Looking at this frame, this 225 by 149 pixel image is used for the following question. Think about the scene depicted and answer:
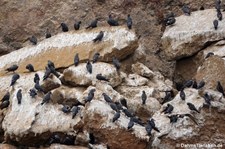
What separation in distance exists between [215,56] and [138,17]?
5.82 meters

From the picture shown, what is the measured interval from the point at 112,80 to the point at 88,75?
0.66 meters

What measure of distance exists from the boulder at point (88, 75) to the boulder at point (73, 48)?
62 centimetres

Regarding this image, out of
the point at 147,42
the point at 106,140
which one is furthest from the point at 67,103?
the point at 147,42

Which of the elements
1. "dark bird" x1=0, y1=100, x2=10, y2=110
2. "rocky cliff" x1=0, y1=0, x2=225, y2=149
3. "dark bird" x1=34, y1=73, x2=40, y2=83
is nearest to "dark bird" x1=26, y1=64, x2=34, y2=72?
"rocky cliff" x1=0, y1=0, x2=225, y2=149

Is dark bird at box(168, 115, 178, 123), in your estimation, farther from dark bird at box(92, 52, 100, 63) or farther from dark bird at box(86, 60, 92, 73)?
dark bird at box(92, 52, 100, 63)

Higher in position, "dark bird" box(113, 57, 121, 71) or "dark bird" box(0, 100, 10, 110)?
"dark bird" box(113, 57, 121, 71)

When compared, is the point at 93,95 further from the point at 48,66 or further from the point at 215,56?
the point at 215,56

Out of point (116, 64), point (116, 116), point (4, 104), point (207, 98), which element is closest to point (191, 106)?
point (207, 98)

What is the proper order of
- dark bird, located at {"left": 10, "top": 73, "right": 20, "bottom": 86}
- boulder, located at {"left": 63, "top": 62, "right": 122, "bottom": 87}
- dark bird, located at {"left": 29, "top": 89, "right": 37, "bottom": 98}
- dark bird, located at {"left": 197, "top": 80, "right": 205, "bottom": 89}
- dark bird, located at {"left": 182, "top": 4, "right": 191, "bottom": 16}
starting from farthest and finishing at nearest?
1. dark bird, located at {"left": 182, "top": 4, "right": 191, "bottom": 16}
2. boulder, located at {"left": 63, "top": 62, "right": 122, "bottom": 87}
3. dark bird, located at {"left": 10, "top": 73, "right": 20, "bottom": 86}
4. dark bird, located at {"left": 197, "top": 80, "right": 205, "bottom": 89}
5. dark bird, located at {"left": 29, "top": 89, "right": 37, "bottom": 98}

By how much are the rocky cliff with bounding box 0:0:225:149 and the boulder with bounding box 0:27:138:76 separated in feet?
0.11

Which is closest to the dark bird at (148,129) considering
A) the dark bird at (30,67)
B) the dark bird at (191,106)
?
the dark bird at (191,106)

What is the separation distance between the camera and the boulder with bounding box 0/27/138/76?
62.4 feet

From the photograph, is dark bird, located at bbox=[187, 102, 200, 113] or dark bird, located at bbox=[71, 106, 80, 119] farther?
dark bird, located at bbox=[71, 106, 80, 119]

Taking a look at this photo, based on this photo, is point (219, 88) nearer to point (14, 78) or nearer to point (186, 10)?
point (186, 10)
